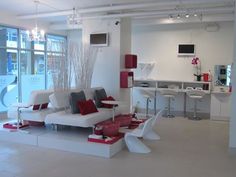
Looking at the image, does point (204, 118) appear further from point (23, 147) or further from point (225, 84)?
point (23, 147)

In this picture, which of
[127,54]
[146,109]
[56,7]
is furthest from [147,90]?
[56,7]

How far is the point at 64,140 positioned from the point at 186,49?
542 centimetres

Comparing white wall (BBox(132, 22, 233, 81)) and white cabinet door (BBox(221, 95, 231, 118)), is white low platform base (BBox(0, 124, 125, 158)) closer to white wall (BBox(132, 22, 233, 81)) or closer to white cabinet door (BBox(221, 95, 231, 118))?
white cabinet door (BBox(221, 95, 231, 118))

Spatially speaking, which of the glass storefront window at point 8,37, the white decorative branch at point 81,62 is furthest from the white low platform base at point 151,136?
the glass storefront window at point 8,37

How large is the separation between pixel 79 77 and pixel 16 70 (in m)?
3.13

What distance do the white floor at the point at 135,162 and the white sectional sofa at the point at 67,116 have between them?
652 mm

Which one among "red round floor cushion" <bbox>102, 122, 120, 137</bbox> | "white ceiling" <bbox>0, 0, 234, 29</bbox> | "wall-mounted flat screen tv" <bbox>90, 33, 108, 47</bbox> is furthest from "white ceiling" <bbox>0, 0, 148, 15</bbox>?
"red round floor cushion" <bbox>102, 122, 120, 137</bbox>

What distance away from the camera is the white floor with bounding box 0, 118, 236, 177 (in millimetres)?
3990

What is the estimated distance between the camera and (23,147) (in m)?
5.21

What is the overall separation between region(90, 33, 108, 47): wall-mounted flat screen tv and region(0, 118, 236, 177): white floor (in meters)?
3.34

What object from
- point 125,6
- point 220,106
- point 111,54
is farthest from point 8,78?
point 220,106

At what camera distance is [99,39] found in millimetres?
7672

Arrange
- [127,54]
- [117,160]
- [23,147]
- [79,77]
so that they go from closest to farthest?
[117,160]
[23,147]
[79,77]
[127,54]

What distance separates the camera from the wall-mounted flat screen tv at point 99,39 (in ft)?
25.0
